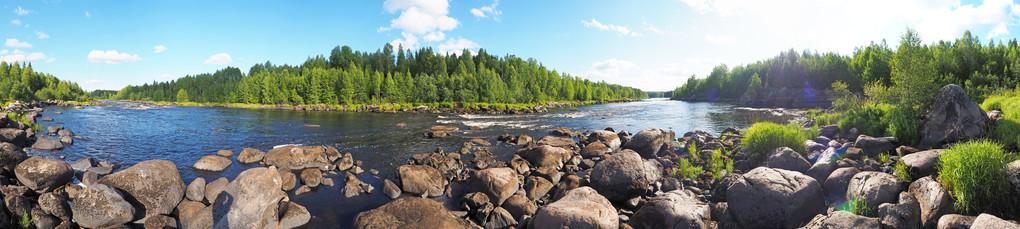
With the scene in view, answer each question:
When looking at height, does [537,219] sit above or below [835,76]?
below

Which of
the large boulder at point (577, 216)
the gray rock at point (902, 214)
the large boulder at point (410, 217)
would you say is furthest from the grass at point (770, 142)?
the large boulder at point (410, 217)

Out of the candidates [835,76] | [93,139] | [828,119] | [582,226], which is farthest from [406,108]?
[835,76]

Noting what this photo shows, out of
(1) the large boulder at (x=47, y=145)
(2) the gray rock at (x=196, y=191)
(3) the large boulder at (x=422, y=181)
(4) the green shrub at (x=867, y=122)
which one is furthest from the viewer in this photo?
(1) the large boulder at (x=47, y=145)

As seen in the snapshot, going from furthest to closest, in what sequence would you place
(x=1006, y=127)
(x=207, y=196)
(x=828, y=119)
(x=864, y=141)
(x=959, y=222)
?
(x=828, y=119)
(x=864, y=141)
(x=1006, y=127)
(x=207, y=196)
(x=959, y=222)

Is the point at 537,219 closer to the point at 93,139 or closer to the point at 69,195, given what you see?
the point at 69,195

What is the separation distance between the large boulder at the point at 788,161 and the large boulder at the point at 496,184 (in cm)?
920

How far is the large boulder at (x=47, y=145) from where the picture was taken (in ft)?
63.8

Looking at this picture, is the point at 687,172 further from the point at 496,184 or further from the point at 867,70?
the point at 867,70

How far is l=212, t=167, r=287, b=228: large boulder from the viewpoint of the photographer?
950cm

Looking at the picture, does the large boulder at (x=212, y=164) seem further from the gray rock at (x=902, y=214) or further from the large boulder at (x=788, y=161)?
the large boulder at (x=788, y=161)

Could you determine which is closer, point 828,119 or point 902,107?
point 902,107

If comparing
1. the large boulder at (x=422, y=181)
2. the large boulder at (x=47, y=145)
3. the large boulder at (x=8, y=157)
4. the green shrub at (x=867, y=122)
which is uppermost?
the green shrub at (x=867, y=122)

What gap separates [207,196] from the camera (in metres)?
11.1

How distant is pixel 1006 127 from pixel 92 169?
3433cm
